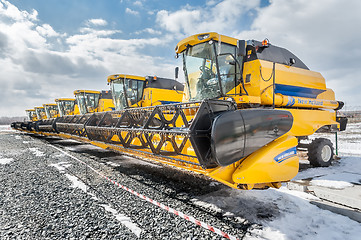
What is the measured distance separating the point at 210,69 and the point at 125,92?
5.87 m

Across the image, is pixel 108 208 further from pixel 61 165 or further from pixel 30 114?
pixel 30 114

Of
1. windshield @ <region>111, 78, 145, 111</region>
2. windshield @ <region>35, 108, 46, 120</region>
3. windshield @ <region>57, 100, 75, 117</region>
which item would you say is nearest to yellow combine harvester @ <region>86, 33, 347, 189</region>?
windshield @ <region>111, 78, 145, 111</region>

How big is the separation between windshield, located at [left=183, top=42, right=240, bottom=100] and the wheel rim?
3312mm

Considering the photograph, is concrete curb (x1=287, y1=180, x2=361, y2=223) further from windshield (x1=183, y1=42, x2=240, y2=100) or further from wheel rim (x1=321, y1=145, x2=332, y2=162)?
windshield (x1=183, y1=42, x2=240, y2=100)

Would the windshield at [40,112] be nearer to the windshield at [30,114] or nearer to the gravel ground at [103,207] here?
the windshield at [30,114]

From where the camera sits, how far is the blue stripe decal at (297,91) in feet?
15.6

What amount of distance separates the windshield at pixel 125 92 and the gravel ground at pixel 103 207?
4.84 m

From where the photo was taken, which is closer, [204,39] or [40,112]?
[204,39]

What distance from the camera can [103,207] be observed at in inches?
116

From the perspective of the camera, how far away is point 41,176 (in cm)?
459

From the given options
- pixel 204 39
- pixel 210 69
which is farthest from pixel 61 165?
pixel 204 39

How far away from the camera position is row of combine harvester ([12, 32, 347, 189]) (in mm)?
2643

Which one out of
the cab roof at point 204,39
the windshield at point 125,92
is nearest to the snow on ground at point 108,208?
the cab roof at point 204,39

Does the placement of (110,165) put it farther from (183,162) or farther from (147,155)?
(183,162)
